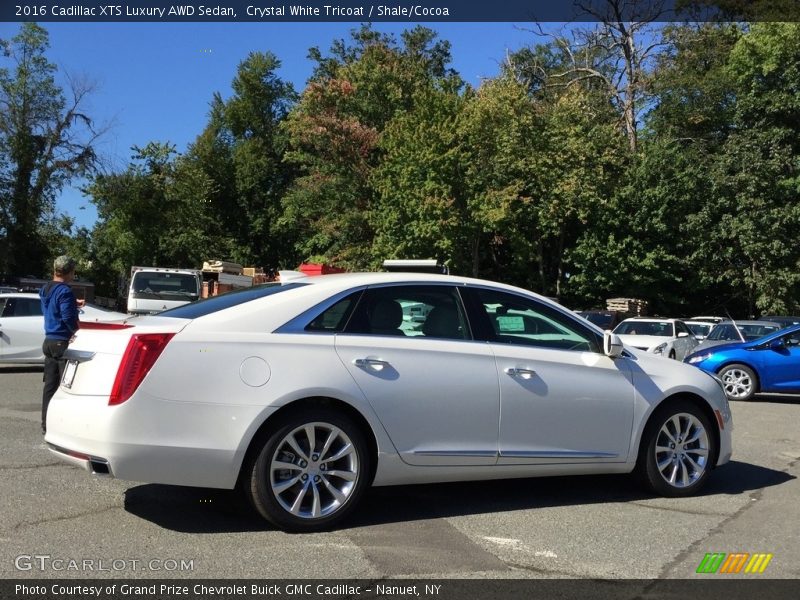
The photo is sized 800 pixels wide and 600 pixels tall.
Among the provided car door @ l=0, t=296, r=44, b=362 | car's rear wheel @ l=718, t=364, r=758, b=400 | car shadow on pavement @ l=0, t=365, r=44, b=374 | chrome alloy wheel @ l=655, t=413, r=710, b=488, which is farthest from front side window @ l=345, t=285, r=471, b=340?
car shadow on pavement @ l=0, t=365, r=44, b=374

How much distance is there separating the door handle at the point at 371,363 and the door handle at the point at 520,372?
89 centimetres

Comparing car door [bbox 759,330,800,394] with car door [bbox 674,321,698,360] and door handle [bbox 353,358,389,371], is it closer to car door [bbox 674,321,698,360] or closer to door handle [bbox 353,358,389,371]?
car door [bbox 674,321,698,360]

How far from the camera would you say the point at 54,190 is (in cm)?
4806

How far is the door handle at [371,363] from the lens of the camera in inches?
196

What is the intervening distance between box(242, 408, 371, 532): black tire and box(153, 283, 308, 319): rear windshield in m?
0.88

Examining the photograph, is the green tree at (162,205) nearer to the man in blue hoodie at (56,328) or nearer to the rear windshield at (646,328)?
the rear windshield at (646,328)

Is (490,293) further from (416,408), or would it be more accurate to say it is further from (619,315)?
(619,315)

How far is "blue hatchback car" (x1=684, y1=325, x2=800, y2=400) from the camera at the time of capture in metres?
13.5

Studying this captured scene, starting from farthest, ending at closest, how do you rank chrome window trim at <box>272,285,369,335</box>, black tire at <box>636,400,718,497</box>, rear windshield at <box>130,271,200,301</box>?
1. rear windshield at <box>130,271,200,301</box>
2. black tire at <box>636,400,718,497</box>
3. chrome window trim at <box>272,285,369,335</box>

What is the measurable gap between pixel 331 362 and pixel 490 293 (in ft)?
4.61

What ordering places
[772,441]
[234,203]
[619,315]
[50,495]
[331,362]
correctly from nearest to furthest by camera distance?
[331,362] → [50,495] → [772,441] → [619,315] → [234,203]

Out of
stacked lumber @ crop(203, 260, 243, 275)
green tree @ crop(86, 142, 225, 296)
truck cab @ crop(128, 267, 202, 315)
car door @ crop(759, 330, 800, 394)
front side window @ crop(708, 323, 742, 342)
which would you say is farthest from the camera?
green tree @ crop(86, 142, 225, 296)

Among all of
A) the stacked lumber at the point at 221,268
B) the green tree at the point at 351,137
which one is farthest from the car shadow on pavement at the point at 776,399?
the green tree at the point at 351,137

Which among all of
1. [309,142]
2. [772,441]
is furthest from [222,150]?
[772,441]
